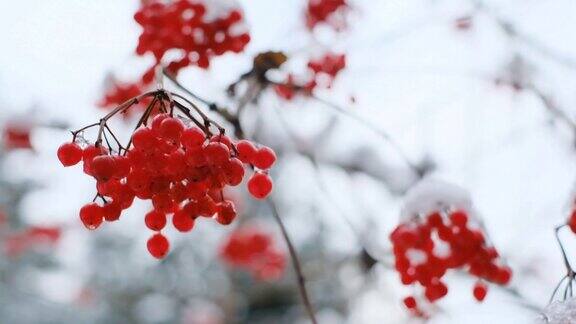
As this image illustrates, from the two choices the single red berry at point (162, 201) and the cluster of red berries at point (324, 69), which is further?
the cluster of red berries at point (324, 69)

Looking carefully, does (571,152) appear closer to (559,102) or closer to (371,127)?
(559,102)

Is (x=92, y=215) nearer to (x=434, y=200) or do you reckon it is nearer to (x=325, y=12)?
(x=434, y=200)

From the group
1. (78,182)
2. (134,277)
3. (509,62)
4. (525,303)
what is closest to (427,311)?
(525,303)

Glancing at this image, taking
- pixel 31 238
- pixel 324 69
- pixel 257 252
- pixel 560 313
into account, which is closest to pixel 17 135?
pixel 324 69

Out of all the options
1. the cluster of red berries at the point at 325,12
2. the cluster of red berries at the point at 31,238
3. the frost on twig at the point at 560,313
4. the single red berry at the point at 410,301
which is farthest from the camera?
the cluster of red berries at the point at 31,238

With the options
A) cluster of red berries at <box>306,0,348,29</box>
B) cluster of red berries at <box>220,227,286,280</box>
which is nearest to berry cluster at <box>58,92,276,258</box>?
cluster of red berries at <box>306,0,348,29</box>

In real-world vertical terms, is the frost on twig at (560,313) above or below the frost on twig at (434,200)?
below

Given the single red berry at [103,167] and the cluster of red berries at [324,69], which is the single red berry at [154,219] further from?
the cluster of red berries at [324,69]

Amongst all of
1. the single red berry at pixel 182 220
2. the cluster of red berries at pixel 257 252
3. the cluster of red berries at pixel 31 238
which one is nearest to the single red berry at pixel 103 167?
the single red berry at pixel 182 220
